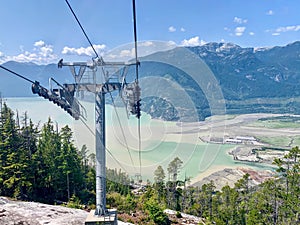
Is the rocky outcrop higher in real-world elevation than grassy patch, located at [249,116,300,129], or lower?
lower

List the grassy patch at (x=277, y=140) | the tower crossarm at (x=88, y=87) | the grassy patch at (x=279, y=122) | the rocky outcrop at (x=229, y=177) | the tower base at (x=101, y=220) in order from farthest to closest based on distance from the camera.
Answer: the grassy patch at (x=279, y=122) < the grassy patch at (x=277, y=140) < the rocky outcrop at (x=229, y=177) < the tower base at (x=101, y=220) < the tower crossarm at (x=88, y=87)

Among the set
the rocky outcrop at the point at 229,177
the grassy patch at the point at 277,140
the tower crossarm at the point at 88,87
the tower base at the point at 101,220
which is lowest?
the rocky outcrop at the point at 229,177

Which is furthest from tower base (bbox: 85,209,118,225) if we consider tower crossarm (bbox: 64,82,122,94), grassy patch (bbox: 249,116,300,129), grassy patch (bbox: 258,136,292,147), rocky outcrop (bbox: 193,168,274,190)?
grassy patch (bbox: 249,116,300,129)

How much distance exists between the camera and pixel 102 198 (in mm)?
5598

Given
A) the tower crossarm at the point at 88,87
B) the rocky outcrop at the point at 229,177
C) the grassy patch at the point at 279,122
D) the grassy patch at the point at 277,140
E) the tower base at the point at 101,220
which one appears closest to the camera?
the tower crossarm at the point at 88,87

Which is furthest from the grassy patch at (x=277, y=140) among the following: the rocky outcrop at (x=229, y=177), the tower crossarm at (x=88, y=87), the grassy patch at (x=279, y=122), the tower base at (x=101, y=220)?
the tower crossarm at (x=88, y=87)

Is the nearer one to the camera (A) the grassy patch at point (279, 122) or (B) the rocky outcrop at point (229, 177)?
(B) the rocky outcrop at point (229, 177)

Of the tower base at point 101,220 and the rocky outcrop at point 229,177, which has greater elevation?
the tower base at point 101,220

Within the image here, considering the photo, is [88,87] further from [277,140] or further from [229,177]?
[277,140]

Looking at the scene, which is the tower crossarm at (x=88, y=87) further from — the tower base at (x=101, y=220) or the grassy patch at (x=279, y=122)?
the grassy patch at (x=279, y=122)

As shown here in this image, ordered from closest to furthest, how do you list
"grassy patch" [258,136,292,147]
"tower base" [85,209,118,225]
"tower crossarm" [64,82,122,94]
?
"tower crossarm" [64,82,122,94] → "tower base" [85,209,118,225] → "grassy patch" [258,136,292,147]

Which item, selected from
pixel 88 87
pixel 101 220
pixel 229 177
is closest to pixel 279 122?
pixel 229 177

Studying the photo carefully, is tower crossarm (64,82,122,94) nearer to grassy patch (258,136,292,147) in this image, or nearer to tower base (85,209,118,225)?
tower base (85,209,118,225)

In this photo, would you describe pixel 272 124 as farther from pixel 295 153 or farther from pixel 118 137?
pixel 118 137
